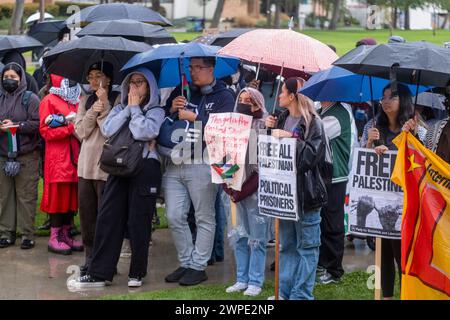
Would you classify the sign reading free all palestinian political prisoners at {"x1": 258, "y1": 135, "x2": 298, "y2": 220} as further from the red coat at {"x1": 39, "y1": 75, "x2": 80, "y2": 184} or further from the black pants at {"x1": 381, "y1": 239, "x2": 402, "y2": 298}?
the red coat at {"x1": 39, "y1": 75, "x2": 80, "y2": 184}

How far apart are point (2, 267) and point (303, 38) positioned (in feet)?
12.3

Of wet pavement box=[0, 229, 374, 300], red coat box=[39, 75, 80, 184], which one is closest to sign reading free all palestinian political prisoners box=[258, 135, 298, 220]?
wet pavement box=[0, 229, 374, 300]

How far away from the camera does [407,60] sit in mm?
6438

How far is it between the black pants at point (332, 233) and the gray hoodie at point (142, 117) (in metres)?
1.71

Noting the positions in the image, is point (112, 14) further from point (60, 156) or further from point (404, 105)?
point (404, 105)

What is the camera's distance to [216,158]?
7.79 meters

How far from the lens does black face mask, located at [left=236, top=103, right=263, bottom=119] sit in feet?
25.2

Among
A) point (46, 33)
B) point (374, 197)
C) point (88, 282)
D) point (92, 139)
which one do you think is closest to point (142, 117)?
point (92, 139)

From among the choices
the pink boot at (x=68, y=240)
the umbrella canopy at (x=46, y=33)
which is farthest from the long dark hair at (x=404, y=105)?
the umbrella canopy at (x=46, y=33)

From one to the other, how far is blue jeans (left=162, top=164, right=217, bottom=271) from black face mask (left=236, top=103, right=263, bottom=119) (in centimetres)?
74

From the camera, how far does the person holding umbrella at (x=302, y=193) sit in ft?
23.0

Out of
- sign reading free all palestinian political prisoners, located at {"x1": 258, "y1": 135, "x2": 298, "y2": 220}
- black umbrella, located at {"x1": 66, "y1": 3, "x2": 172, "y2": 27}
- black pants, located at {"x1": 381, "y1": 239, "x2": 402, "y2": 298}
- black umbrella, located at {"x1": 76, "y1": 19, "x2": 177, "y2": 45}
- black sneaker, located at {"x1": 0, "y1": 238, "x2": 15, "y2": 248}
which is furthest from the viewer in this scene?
black umbrella, located at {"x1": 66, "y1": 3, "x2": 172, "y2": 27}

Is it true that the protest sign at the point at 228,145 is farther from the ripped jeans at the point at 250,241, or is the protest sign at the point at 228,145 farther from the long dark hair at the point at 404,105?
the long dark hair at the point at 404,105

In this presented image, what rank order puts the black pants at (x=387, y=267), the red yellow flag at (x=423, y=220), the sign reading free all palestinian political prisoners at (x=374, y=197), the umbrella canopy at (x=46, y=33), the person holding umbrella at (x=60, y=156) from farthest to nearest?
the umbrella canopy at (x=46, y=33) < the person holding umbrella at (x=60, y=156) < the black pants at (x=387, y=267) < the sign reading free all palestinian political prisoners at (x=374, y=197) < the red yellow flag at (x=423, y=220)
